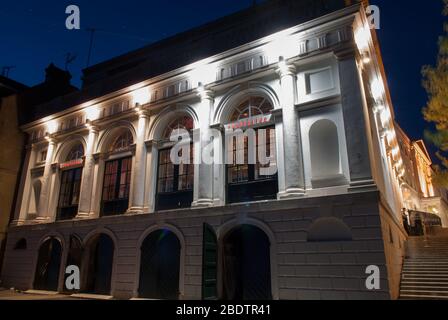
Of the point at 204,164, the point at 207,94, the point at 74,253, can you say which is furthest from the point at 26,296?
the point at 207,94

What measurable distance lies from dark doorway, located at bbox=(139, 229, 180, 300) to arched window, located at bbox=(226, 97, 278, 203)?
11.2 feet

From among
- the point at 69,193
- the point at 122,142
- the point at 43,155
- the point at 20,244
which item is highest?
the point at 43,155

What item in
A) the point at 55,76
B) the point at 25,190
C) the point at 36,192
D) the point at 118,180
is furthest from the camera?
the point at 55,76

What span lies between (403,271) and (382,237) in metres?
3.99

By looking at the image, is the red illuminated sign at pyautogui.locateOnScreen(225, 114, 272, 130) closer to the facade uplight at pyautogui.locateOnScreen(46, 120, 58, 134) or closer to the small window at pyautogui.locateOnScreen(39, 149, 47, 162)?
the facade uplight at pyautogui.locateOnScreen(46, 120, 58, 134)

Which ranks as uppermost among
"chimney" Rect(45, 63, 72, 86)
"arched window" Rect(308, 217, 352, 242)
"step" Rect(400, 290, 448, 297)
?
"chimney" Rect(45, 63, 72, 86)

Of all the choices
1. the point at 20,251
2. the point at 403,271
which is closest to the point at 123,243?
the point at 20,251

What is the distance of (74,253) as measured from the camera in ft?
55.1

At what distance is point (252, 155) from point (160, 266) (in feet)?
20.9

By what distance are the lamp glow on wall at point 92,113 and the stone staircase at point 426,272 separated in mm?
17695

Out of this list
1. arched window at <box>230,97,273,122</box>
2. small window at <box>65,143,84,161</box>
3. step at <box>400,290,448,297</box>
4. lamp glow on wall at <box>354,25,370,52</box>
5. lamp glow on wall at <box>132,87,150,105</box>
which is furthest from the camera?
small window at <box>65,143,84,161</box>

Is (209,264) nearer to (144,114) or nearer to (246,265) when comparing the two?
(246,265)

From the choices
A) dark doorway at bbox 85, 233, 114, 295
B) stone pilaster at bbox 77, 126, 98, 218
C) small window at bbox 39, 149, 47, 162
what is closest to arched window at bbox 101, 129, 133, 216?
stone pilaster at bbox 77, 126, 98, 218

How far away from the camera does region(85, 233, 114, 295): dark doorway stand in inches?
625
